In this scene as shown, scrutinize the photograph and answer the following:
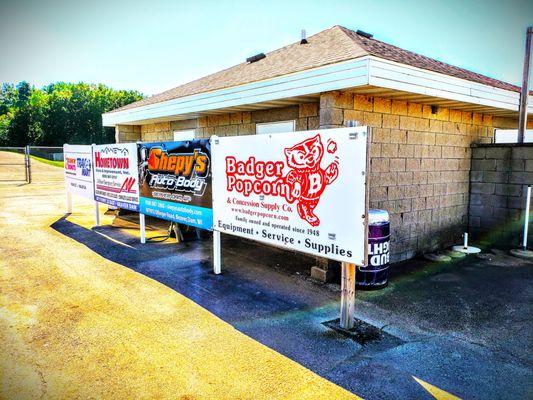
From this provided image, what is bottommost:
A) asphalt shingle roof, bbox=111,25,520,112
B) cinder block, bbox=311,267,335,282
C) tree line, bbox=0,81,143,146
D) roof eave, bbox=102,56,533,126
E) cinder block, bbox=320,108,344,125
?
cinder block, bbox=311,267,335,282

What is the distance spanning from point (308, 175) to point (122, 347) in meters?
2.88

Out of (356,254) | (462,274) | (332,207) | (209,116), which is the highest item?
(209,116)

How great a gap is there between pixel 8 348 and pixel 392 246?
6291 millimetres

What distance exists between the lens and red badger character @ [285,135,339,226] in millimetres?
4586

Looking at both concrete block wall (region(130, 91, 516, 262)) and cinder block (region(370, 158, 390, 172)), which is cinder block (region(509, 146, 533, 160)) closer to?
concrete block wall (region(130, 91, 516, 262))

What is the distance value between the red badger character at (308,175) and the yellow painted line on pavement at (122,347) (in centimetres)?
174

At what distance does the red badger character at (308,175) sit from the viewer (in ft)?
15.0

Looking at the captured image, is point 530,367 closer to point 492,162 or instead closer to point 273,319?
point 273,319

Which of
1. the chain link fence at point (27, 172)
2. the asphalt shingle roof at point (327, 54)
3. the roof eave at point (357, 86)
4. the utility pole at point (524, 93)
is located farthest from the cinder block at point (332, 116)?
the chain link fence at point (27, 172)

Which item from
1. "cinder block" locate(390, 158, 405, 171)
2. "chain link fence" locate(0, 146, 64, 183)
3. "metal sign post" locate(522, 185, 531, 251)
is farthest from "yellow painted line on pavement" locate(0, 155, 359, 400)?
"chain link fence" locate(0, 146, 64, 183)

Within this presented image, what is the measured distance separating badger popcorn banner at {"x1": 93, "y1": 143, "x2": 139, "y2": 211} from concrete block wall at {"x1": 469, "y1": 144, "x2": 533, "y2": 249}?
8.05 meters

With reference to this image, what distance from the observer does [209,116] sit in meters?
10.1

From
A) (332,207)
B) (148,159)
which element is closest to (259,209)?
(332,207)

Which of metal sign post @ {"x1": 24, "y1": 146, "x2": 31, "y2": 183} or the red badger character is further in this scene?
metal sign post @ {"x1": 24, "y1": 146, "x2": 31, "y2": 183}
